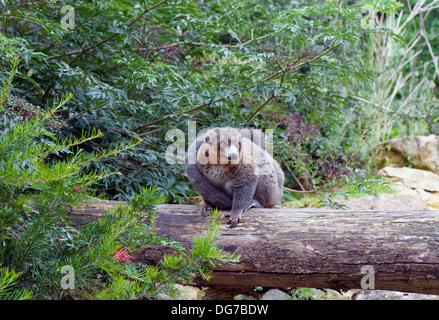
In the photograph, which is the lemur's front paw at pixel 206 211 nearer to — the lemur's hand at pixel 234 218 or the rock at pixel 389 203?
the lemur's hand at pixel 234 218

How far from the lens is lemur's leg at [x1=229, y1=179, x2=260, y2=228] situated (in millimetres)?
3419

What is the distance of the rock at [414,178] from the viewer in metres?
6.13

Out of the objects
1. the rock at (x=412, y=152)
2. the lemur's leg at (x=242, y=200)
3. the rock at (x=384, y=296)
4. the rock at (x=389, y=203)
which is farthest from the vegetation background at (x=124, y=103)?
the rock at (x=412, y=152)

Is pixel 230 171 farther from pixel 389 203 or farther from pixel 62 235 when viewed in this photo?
pixel 389 203

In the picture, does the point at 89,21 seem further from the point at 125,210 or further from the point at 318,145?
the point at 318,145

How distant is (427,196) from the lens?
19.4 ft

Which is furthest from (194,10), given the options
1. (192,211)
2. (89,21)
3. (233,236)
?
(233,236)

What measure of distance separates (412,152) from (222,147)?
16.2ft

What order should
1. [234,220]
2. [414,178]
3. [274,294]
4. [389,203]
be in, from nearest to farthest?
[234,220], [274,294], [389,203], [414,178]

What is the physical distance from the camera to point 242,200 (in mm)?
3602

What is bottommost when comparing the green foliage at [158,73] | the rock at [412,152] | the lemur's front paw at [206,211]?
the lemur's front paw at [206,211]

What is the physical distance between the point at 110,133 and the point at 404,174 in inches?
183

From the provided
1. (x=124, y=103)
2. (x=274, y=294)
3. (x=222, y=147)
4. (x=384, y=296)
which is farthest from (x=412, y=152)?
(x=124, y=103)

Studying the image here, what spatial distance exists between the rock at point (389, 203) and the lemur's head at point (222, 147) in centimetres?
257
